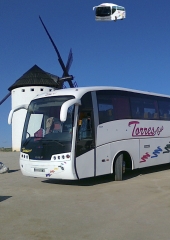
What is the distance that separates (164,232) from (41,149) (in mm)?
5308

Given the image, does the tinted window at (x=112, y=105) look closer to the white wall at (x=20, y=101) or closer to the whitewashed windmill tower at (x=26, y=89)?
the whitewashed windmill tower at (x=26, y=89)

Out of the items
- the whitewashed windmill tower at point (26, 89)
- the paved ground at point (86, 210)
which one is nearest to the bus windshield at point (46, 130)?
the paved ground at point (86, 210)

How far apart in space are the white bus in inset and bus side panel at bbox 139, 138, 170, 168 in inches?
190

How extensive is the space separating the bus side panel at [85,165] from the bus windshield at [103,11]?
4.03 m

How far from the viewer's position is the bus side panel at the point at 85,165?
9.77m

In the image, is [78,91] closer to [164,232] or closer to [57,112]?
[57,112]

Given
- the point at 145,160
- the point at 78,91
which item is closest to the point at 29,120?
the point at 78,91

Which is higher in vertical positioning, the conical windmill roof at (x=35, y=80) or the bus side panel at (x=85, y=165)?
the conical windmill roof at (x=35, y=80)

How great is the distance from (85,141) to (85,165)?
2.36ft

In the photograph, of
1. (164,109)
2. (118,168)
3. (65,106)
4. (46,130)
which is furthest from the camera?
(164,109)

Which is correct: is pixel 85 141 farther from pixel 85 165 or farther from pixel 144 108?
pixel 144 108

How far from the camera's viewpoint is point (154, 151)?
13.1 meters

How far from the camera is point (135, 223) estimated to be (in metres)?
6.10

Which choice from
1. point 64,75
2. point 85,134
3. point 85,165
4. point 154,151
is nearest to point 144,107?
point 154,151
